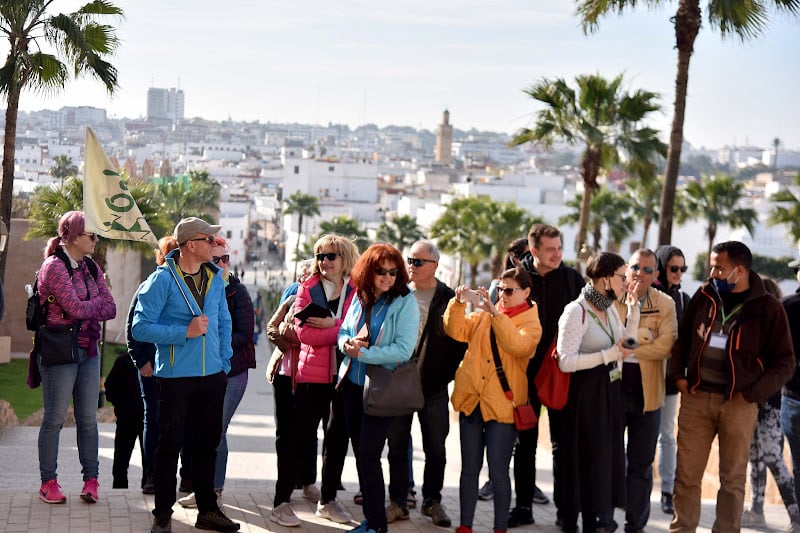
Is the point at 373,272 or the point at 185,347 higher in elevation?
the point at 373,272

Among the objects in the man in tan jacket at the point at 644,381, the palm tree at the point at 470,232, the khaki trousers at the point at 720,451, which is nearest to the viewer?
the khaki trousers at the point at 720,451

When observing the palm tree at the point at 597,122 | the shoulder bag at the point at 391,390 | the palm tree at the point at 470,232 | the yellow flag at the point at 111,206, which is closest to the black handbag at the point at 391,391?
the shoulder bag at the point at 391,390

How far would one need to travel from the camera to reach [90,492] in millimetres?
7098

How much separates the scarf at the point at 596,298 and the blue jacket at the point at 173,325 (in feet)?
7.86

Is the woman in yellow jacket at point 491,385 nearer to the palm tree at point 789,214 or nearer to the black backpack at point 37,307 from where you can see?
the black backpack at point 37,307

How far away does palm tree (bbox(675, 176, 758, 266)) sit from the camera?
50188 millimetres

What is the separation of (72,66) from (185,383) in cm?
1457

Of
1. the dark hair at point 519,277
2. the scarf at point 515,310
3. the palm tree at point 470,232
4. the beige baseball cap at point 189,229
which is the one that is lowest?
the palm tree at point 470,232

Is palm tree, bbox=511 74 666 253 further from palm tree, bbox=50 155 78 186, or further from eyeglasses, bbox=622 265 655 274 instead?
palm tree, bbox=50 155 78 186

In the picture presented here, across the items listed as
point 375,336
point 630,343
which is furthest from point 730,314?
point 375,336

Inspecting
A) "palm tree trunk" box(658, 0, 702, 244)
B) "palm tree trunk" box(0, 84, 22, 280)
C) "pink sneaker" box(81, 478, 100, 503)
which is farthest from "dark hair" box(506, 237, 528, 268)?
"palm tree trunk" box(0, 84, 22, 280)

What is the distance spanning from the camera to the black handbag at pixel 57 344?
693 cm

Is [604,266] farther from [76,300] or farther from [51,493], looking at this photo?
[51,493]

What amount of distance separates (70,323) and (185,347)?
1.09m
